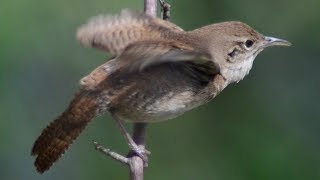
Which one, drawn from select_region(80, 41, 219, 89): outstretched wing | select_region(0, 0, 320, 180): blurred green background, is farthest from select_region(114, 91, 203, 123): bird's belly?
select_region(0, 0, 320, 180): blurred green background

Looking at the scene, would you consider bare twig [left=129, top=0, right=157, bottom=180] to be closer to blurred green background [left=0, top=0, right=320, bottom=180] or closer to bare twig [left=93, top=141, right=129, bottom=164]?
bare twig [left=93, top=141, right=129, bottom=164]

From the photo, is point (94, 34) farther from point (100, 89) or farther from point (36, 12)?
point (36, 12)

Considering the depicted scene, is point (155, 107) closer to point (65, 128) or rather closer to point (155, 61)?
point (65, 128)

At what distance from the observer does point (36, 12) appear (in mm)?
6793

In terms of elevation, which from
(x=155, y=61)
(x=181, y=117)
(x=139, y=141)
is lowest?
(x=181, y=117)

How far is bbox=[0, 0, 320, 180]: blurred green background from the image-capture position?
6.68 m

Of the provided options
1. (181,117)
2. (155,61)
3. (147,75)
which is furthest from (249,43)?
(181,117)

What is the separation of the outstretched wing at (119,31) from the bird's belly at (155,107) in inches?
9.7

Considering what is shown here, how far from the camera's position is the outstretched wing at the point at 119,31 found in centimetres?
486

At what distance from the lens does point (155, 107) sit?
15.8ft

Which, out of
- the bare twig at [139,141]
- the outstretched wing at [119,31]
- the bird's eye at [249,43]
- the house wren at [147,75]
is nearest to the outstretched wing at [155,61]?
the house wren at [147,75]

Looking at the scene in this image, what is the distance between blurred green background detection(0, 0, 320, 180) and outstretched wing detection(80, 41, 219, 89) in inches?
76.3

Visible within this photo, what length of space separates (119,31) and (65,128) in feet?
1.71

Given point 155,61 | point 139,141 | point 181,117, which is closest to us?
point 155,61
